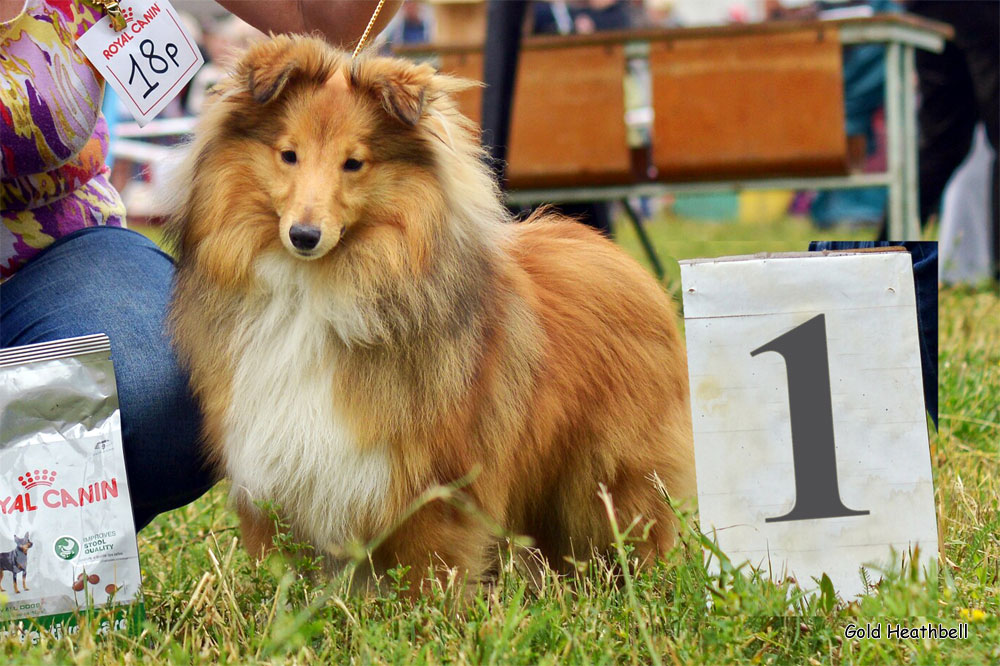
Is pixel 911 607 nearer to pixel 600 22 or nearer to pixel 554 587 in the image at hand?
pixel 554 587

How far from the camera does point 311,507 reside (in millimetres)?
2381

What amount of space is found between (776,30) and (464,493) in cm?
348

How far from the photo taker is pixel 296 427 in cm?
232

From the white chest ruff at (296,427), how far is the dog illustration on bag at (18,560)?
1.45 feet

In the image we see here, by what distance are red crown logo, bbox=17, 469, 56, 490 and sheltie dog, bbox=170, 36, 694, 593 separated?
0.35 metres

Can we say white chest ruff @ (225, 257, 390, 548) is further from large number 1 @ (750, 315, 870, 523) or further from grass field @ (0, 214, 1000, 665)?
large number 1 @ (750, 315, 870, 523)

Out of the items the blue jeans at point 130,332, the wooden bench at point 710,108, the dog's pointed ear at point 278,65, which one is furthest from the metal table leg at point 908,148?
the blue jeans at point 130,332

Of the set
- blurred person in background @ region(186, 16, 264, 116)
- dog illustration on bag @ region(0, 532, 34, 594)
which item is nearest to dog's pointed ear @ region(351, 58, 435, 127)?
dog illustration on bag @ region(0, 532, 34, 594)

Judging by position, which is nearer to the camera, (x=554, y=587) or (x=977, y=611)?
(x=977, y=611)

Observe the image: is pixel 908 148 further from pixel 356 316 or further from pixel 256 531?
pixel 256 531

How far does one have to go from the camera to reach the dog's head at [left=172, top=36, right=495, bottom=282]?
7.64 feet

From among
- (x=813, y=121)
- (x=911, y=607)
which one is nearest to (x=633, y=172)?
(x=813, y=121)

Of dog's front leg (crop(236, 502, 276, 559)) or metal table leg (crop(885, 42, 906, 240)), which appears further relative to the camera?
metal table leg (crop(885, 42, 906, 240))

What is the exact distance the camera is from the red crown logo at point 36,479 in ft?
7.45
